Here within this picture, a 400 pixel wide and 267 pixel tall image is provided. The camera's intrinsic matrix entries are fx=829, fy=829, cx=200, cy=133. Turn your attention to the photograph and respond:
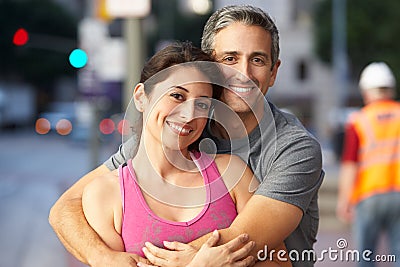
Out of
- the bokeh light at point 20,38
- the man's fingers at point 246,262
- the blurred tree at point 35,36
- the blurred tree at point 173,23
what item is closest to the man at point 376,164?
the man's fingers at point 246,262

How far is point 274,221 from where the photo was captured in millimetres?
2119

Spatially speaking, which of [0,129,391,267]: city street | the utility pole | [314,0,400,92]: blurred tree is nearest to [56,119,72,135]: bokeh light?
[314,0,400,92]: blurred tree

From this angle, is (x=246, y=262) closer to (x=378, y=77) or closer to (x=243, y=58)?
(x=243, y=58)

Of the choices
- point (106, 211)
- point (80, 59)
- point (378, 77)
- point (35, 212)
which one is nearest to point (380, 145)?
point (378, 77)

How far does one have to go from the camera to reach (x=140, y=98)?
2207 millimetres

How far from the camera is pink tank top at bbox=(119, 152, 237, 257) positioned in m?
2.10

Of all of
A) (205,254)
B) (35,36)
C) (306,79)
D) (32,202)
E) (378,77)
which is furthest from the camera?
(35,36)

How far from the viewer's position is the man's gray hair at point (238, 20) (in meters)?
2.27

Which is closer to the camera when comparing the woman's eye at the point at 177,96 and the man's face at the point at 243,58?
the woman's eye at the point at 177,96

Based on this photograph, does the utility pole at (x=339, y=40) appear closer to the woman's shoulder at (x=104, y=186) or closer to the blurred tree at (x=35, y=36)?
the blurred tree at (x=35, y=36)

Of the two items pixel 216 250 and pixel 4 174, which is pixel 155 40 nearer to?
pixel 4 174

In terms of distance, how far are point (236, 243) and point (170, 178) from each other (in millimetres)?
273

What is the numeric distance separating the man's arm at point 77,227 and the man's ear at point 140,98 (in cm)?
30

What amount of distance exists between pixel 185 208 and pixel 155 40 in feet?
155
